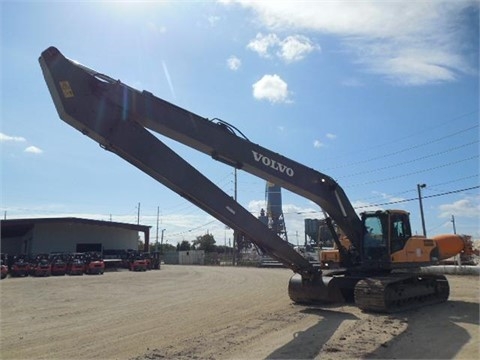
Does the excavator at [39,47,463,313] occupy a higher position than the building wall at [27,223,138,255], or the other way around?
the building wall at [27,223,138,255]

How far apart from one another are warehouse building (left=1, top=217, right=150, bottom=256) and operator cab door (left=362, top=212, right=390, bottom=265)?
39.1 metres

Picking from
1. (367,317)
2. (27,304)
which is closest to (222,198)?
(367,317)

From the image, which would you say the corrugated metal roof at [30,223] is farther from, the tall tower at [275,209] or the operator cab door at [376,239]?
the operator cab door at [376,239]

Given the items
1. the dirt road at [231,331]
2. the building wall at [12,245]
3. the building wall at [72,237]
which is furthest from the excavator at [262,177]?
the building wall at [12,245]

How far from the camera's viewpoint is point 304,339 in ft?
29.8

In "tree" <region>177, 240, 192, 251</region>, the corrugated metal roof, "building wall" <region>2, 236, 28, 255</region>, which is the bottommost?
"building wall" <region>2, 236, 28, 255</region>

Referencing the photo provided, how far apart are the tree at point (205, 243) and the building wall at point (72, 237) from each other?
5792 centimetres

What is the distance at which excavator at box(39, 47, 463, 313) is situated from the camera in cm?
928

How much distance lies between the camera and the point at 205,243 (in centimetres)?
11438

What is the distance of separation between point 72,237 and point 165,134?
43.3 meters

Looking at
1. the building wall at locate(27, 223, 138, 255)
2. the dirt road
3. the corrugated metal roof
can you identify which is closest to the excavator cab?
the dirt road

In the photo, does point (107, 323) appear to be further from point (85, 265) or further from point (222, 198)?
point (85, 265)

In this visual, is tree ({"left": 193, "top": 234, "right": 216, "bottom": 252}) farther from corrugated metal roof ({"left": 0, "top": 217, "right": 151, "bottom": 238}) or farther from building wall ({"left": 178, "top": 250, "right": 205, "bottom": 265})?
corrugated metal roof ({"left": 0, "top": 217, "right": 151, "bottom": 238})

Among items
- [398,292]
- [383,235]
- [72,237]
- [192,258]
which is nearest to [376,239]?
[383,235]
